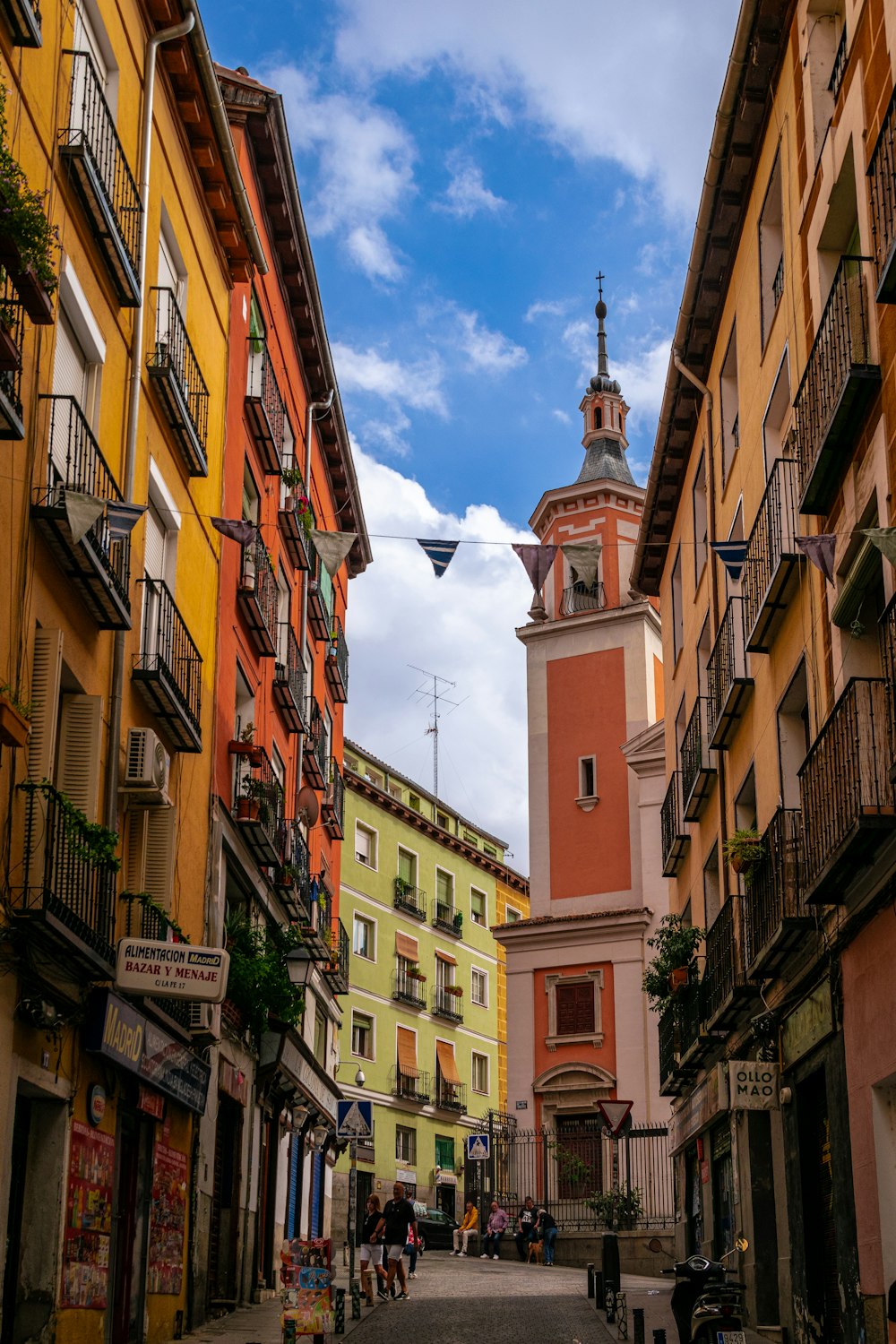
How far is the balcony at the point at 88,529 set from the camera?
13.0m

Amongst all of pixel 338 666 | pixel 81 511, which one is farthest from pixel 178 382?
pixel 338 666

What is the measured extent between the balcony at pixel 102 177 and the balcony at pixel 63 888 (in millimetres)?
5189

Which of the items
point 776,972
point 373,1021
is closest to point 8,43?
point 776,972

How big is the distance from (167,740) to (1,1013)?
20.9 ft

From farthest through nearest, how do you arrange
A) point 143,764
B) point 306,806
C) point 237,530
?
point 306,806
point 237,530
point 143,764

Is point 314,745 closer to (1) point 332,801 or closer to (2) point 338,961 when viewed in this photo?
(1) point 332,801

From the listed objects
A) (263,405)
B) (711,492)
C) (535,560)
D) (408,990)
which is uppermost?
(263,405)

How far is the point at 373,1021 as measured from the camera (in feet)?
167

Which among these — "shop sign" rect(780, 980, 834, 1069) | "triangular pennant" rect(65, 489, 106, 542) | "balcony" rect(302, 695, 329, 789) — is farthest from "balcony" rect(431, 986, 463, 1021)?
"triangular pennant" rect(65, 489, 106, 542)

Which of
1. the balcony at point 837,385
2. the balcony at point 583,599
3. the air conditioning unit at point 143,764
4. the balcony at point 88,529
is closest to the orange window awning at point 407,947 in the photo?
the balcony at point 583,599

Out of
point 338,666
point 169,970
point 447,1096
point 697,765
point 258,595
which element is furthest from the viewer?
point 447,1096

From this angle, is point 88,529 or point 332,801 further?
point 332,801

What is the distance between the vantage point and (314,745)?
30.9m

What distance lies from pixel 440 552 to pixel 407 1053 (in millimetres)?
36669
